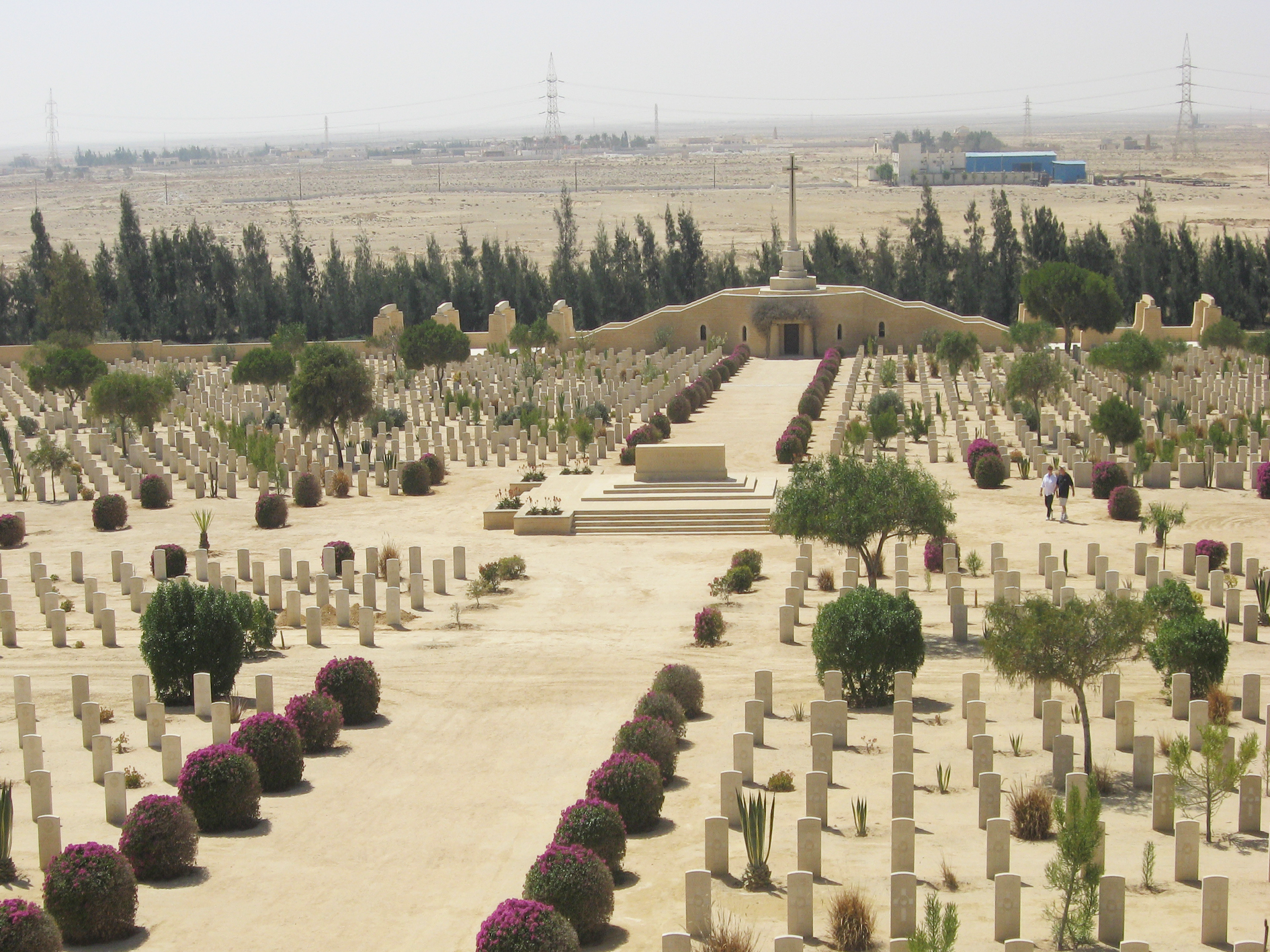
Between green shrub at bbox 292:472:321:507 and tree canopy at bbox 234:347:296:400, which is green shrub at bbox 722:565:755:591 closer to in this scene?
green shrub at bbox 292:472:321:507

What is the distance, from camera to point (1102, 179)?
132m

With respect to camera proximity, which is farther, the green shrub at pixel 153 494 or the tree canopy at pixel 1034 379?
the tree canopy at pixel 1034 379

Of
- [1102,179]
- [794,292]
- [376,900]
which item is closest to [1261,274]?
[794,292]

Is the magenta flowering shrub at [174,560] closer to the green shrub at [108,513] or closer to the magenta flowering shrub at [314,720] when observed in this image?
the green shrub at [108,513]

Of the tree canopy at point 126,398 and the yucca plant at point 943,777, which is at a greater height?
the tree canopy at point 126,398

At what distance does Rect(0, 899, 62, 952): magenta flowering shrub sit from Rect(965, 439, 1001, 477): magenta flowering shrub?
82.5 ft

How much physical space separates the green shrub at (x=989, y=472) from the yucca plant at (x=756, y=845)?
20454 mm

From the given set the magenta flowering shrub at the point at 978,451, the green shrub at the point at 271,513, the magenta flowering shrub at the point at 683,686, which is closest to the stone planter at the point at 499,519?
the green shrub at the point at 271,513

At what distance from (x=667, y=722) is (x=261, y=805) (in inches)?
167

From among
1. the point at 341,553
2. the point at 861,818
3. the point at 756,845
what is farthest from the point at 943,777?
the point at 341,553

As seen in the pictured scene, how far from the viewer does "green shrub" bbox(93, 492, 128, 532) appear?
3112cm

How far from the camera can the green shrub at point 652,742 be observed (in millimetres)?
16000

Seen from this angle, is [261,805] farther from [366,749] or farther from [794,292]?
[794,292]

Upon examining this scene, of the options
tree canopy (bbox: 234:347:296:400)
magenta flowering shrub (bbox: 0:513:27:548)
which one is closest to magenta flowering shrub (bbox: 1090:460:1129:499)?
magenta flowering shrub (bbox: 0:513:27:548)
